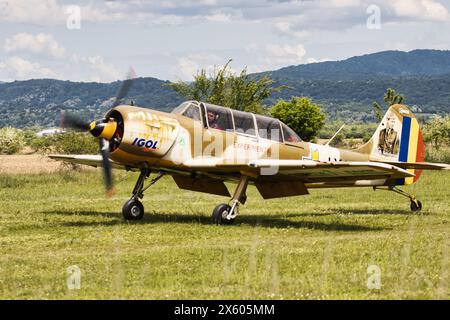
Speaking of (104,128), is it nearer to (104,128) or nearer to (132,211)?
(104,128)

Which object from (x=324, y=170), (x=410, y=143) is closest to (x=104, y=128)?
(x=324, y=170)

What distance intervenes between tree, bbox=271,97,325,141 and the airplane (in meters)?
48.6

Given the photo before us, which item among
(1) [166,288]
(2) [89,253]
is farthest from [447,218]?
(1) [166,288]

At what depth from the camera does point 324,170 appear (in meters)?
15.6

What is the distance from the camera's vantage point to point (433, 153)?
49.5 metres

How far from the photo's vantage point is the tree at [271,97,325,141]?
2653 inches

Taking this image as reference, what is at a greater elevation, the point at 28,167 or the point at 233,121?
the point at 233,121

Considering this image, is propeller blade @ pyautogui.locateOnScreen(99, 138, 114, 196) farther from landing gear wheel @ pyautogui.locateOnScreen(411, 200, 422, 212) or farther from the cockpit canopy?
landing gear wheel @ pyautogui.locateOnScreen(411, 200, 422, 212)

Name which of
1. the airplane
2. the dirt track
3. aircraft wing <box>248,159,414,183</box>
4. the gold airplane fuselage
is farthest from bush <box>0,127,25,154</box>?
aircraft wing <box>248,159,414,183</box>

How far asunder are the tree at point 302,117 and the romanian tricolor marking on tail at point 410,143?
45.2 metres

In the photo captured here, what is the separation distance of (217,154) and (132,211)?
7.65ft

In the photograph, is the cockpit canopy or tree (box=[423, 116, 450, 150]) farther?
tree (box=[423, 116, 450, 150])

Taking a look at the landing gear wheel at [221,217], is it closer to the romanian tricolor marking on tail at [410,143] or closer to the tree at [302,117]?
the romanian tricolor marking on tail at [410,143]

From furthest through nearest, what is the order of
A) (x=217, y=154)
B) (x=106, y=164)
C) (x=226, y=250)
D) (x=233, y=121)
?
(x=233, y=121) < (x=217, y=154) < (x=106, y=164) < (x=226, y=250)
